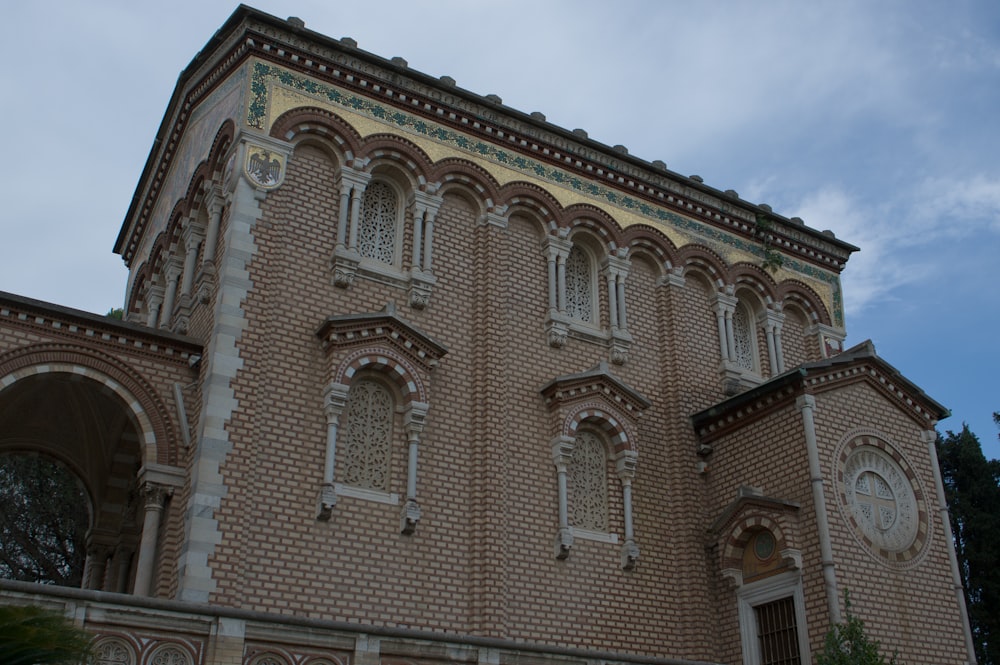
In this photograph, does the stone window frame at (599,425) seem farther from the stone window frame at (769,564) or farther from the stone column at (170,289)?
the stone column at (170,289)

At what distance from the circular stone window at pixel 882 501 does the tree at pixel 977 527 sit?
7391mm

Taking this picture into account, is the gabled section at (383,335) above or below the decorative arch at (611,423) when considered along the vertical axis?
above

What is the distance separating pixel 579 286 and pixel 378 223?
402 cm

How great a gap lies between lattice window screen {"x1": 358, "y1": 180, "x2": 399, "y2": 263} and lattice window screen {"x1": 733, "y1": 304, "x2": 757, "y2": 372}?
24.0 feet

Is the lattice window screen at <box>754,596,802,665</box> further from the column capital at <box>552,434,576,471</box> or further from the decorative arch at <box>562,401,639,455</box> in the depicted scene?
the column capital at <box>552,434,576,471</box>

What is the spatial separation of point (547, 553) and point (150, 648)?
7.25 m

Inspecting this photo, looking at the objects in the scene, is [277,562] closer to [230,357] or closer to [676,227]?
[230,357]

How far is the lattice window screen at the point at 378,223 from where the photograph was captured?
16969 mm

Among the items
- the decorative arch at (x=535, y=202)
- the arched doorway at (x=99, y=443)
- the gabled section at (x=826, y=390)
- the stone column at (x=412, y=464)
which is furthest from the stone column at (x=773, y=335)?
the arched doorway at (x=99, y=443)

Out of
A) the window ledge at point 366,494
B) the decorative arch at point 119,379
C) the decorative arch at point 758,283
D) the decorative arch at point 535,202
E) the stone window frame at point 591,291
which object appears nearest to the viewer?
the decorative arch at point 119,379

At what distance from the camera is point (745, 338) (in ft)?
68.6

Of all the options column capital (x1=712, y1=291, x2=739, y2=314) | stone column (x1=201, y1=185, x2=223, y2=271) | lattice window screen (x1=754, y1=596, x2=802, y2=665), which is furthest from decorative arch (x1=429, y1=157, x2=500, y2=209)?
lattice window screen (x1=754, y1=596, x2=802, y2=665)

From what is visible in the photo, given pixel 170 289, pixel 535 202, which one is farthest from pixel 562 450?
pixel 170 289

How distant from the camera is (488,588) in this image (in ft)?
49.9
